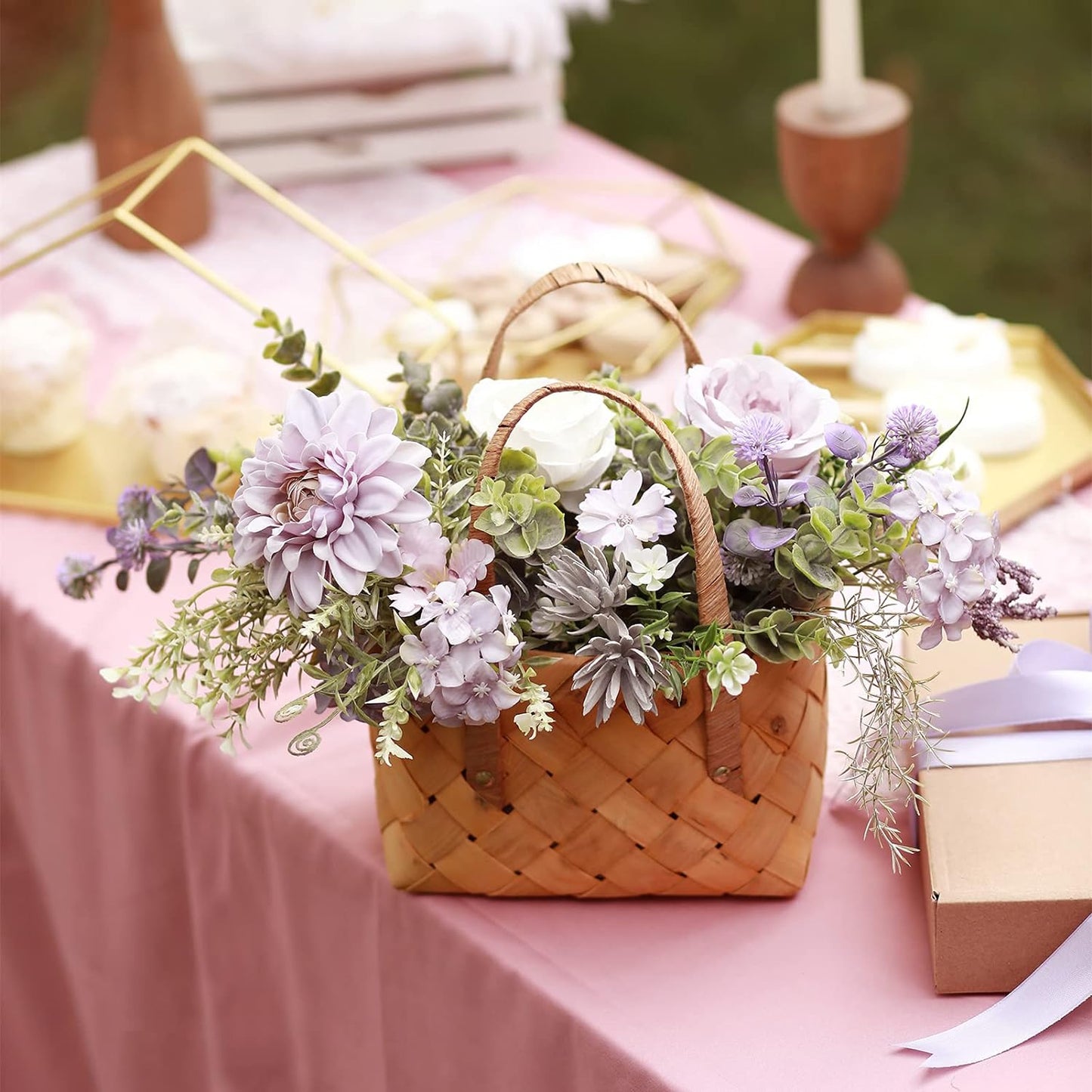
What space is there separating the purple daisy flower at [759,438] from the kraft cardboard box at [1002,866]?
0.55 ft

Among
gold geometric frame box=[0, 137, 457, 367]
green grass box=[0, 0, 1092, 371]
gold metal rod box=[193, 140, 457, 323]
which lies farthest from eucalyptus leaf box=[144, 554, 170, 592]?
green grass box=[0, 0, 1092, 371]

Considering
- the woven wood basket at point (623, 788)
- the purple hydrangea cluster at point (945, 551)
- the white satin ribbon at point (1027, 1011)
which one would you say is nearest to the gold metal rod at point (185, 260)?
the woven wood basket at point (623, 788)

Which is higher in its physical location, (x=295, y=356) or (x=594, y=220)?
(x=295, y=356)

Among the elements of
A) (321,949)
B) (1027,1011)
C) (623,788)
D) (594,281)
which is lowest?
(321,949)

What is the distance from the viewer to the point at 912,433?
0.81 meters

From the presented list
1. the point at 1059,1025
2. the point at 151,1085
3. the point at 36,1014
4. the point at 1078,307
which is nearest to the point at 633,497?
the point at 1059,1025

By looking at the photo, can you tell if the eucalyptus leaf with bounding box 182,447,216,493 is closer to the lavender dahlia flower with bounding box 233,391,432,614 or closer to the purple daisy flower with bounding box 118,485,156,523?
the purple daisy flower with bounding box 118,485,156,523

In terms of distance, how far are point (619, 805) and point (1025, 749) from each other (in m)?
0.26

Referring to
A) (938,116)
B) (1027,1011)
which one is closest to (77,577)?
(1027,1011)

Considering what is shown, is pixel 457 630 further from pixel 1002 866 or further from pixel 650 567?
pixel 1002 866

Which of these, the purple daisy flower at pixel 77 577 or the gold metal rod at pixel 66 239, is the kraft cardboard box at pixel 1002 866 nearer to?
the purple daisy flower at pixel 77 577

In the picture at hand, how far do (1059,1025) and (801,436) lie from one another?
1.19ft

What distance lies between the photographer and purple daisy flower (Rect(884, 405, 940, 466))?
0.81m

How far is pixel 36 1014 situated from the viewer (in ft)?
4.54
